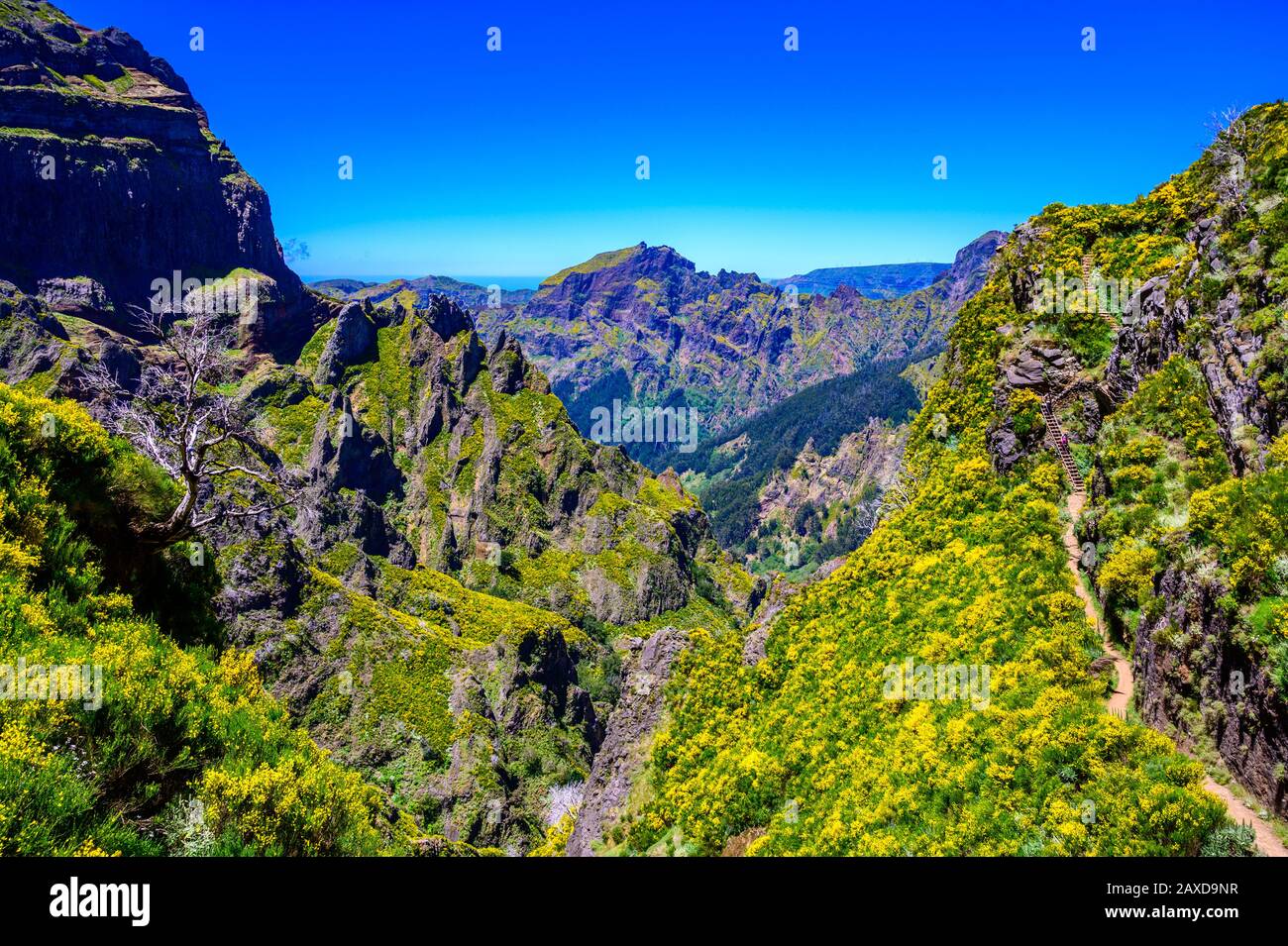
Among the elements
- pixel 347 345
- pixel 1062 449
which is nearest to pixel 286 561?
pixel 1062 449

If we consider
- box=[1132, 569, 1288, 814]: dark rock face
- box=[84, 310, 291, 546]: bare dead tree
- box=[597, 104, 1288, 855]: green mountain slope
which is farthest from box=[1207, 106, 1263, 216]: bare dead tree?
box=[84, 310, 291, 546]: bare dead tree

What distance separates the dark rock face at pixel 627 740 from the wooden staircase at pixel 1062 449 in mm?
21073

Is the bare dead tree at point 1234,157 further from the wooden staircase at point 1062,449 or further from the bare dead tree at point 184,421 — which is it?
the bare dead tree at point 184,421

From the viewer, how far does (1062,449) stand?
98.3ft

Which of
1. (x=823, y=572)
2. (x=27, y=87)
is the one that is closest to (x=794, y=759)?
(x=823, y=572)

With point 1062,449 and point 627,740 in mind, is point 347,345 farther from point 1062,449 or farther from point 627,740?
point 1062,449

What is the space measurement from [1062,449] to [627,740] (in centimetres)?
2434

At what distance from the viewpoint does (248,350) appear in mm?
167750

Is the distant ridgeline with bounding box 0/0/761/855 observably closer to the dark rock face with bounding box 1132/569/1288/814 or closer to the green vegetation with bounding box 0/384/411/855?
the green vegetation with bounding box 0/384/411/855

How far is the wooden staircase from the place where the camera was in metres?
28.5

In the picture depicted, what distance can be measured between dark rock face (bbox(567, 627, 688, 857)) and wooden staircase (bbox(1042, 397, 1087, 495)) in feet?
69.1

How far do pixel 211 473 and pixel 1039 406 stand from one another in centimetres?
3341

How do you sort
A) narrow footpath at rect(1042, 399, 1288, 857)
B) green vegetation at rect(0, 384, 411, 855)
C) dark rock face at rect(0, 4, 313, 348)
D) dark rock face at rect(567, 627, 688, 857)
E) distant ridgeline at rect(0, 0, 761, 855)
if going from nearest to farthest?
green vegetation at rect(0, 384, 411, 855)
distant ridgeline at rect(0, 0, 761, 855)
narrow footpath at rect(1042, 399, 1288, 857)
dark rock face at rect(567, 627, 688, 857)
dark rock face at rect(0, 4, 313, 348)

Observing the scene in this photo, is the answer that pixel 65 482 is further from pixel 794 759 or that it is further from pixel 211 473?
pixel 794 759
